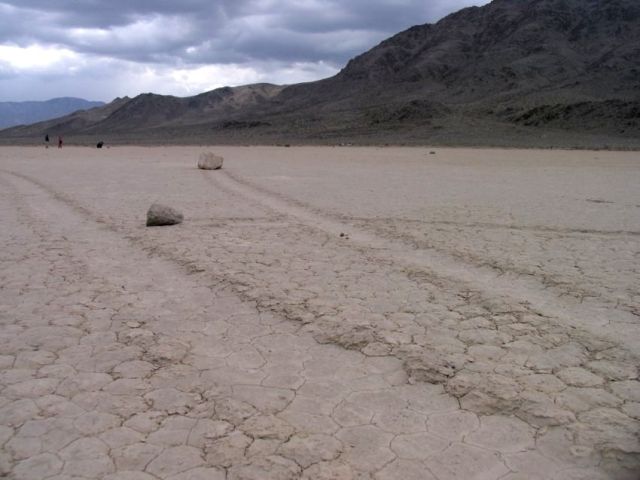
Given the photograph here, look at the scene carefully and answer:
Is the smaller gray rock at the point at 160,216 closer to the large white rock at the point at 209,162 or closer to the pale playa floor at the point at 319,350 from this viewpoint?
the pale playa floor at the point at 319,350

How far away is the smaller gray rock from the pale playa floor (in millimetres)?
190

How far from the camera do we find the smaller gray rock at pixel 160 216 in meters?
8.10

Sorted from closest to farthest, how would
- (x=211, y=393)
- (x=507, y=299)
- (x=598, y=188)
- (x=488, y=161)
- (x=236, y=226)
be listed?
(x=211, y=393), (x=507, y=299), (x=236, y=226), (x=598, y=188), (x=488, y=161)

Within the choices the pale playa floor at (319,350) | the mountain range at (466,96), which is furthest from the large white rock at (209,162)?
the mountain range at (466,96)

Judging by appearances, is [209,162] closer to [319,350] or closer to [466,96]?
[319,350]

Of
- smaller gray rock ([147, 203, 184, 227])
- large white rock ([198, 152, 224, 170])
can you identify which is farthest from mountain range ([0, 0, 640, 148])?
smaller gray rock ([147, 203, 184, 227])

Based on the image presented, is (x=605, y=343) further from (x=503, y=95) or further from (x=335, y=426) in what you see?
(x=503, y=95)

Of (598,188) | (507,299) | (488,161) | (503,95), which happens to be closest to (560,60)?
(503,95)

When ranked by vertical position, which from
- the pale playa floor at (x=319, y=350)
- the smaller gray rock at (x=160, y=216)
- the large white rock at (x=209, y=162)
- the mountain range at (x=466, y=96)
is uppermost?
the mountain range at (x=466, y=96)

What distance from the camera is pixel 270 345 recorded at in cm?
408

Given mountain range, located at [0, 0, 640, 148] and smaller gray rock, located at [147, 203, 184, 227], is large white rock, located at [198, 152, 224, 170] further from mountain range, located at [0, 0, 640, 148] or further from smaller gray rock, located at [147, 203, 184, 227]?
mountain range, located at [0, 0, 640, 148]

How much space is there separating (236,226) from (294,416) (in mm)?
5265

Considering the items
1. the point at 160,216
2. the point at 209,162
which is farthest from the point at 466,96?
the point at 160,216

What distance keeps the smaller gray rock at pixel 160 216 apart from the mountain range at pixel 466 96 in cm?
3009
